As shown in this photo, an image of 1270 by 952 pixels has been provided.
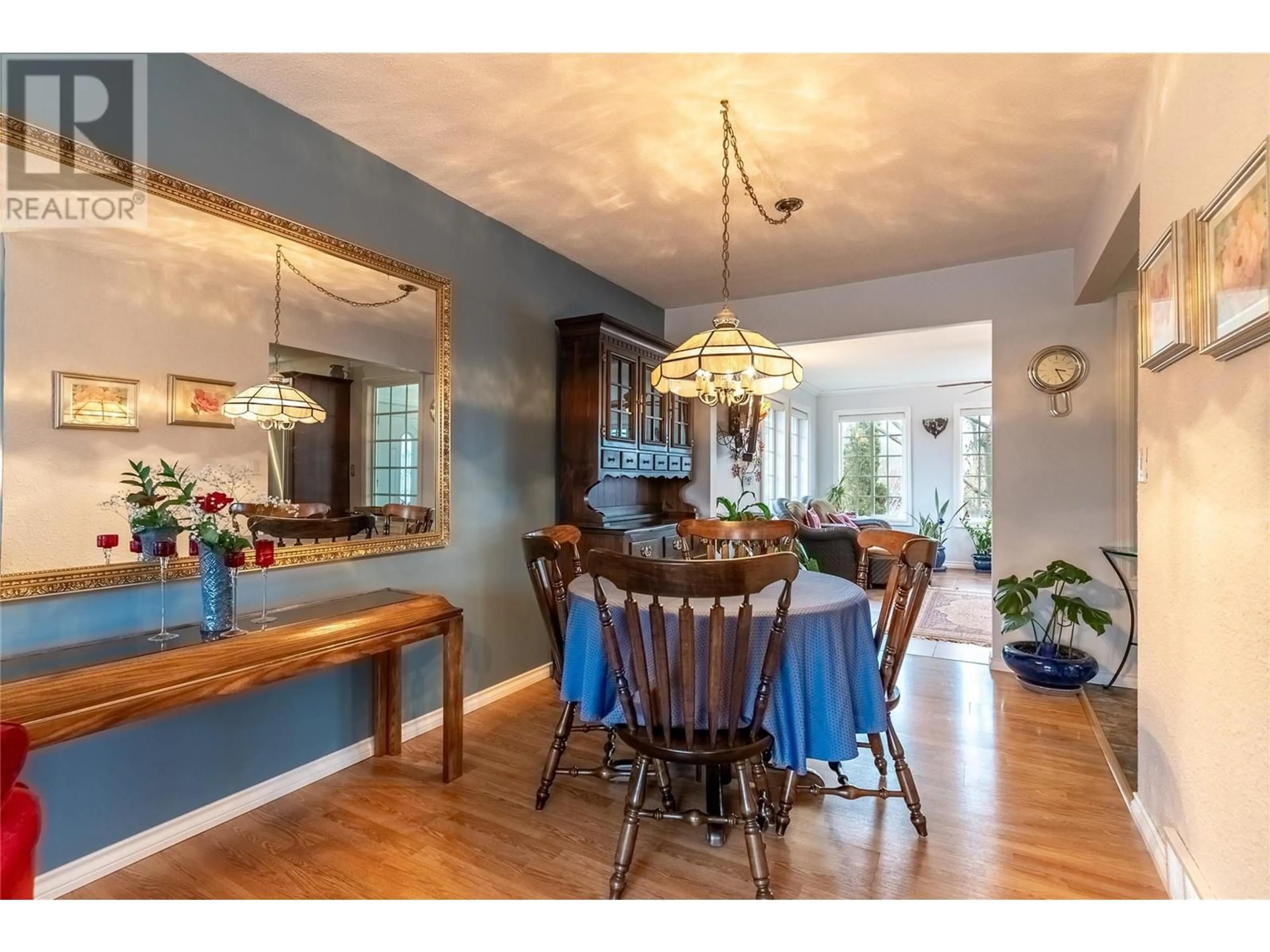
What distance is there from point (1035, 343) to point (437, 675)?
13.0ft

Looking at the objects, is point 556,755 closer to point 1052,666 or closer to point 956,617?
point 1052,666

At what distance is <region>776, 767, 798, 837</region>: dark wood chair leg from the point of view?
6.29ft

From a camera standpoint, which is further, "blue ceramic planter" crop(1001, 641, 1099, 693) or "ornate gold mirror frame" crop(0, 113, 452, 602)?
"blue ceramic planter" crop(1001, 641, 1099, 693)

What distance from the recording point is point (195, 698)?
1587 millimetres

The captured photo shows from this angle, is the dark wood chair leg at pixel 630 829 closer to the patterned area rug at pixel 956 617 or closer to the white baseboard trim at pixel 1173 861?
the white baseboard trim at pixel 1173 861

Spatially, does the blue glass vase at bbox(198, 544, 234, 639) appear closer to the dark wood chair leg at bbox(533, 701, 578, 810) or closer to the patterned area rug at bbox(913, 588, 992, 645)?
the dark wood chair leg at bbox(533, 701, 578, 810)

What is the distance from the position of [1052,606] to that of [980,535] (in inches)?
180

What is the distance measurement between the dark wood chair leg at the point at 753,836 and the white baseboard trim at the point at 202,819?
166cm

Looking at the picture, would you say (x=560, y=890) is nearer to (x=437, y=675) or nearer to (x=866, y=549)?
(x=437, y=675)

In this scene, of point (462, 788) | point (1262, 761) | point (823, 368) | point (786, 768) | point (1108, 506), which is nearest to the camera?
point (1262, 761)

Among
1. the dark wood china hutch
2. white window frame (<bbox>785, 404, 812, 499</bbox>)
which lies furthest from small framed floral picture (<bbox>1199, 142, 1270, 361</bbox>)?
white window frame (<bbox>785, 404, 812, 499</bbox>)

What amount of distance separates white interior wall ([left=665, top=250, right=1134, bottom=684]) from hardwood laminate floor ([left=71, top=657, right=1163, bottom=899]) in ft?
4.51

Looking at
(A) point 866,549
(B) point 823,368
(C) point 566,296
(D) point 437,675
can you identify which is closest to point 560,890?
(D) point 437,675

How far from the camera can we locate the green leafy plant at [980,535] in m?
7.56
